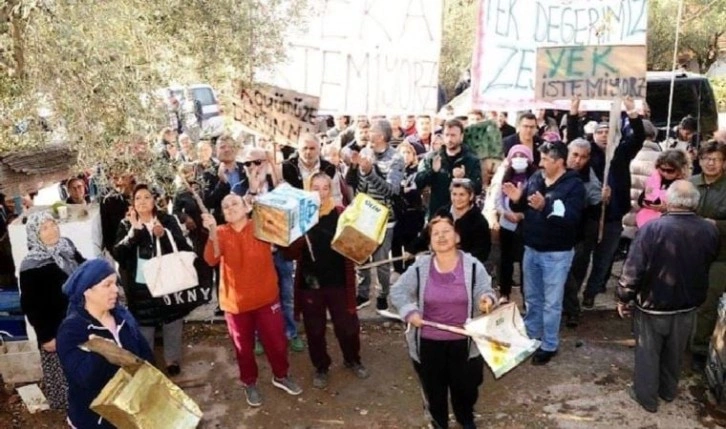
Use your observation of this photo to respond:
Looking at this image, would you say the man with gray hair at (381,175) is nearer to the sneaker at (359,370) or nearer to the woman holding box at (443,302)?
the sneaker at (359,370)

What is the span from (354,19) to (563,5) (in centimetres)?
225

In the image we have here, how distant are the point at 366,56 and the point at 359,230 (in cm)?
189

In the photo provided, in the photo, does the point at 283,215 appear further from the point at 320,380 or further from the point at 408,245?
the point at 408,245

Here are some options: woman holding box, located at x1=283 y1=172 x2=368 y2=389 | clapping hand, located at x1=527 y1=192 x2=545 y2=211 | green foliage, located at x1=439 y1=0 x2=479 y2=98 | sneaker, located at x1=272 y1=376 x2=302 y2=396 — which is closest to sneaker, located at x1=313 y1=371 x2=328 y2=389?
woman holding box, located at x1=283 y1=172 x2=368 y2=389

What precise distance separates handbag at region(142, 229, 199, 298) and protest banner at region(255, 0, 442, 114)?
1.76 m

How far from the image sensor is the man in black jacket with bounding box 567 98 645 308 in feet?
21.1

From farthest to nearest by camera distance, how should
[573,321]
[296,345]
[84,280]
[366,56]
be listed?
[573,321] < [296,345] < [366,56] < [84,280]

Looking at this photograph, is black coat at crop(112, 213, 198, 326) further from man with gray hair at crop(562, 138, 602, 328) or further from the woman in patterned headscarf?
man with gray hair at crop(562, 138, 602, 328)

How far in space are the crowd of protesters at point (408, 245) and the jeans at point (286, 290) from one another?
0.03 ft

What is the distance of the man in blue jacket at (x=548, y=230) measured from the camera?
533 cm

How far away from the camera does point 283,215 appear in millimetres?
4562

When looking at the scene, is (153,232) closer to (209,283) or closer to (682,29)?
(209,283)

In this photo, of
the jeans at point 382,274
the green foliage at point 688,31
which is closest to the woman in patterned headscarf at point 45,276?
the jeans at point 382,274

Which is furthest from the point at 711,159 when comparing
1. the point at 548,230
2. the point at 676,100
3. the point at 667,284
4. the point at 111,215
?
the point at 676,100
